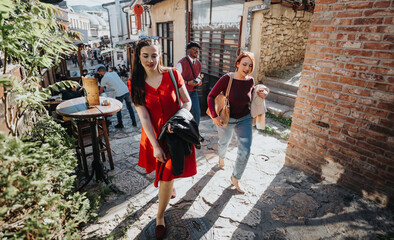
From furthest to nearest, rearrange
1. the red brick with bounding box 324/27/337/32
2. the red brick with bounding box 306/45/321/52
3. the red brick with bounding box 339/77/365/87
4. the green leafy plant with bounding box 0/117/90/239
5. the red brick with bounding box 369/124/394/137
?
the red brick with bounding box 306/45/321/52 → the red brick with bounding box 324/27/337/32 → the red brick with bounding box 339/77/365/87 → the red brick with bounding box 369/124/394/137 → the green leafy plant with bounding box 0/117/90/239

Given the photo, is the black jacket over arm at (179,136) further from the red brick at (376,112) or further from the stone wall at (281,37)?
Result: the stone wall at (281,37)

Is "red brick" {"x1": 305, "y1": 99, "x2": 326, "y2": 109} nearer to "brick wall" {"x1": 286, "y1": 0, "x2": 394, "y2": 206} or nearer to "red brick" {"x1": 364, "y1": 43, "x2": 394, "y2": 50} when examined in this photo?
"brick wall" {"x1": 286, "y1": 0, "x2": 394, "y2": 206}

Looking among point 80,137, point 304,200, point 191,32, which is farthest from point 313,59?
→ point 191,32

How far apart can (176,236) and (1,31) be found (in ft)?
8.07

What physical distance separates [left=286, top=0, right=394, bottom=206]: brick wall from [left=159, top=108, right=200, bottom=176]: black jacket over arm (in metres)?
2.17

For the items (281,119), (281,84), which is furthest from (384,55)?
(281,84)

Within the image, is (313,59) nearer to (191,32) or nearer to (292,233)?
(292,233)

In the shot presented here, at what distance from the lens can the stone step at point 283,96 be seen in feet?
20.9

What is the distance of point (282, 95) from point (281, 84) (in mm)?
437

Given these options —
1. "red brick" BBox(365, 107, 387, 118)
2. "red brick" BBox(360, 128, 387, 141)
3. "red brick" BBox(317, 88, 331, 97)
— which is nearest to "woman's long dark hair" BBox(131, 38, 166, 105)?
"red brick" BBox(317, 88, 331, 97)

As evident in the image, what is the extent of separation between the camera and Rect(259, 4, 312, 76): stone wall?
655cm

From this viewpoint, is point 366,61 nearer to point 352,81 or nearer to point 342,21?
point 352,81

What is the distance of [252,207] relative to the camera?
2.94m

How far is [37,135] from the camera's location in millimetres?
2344
